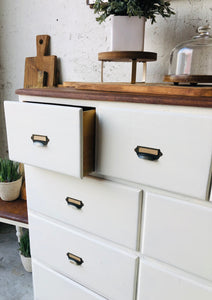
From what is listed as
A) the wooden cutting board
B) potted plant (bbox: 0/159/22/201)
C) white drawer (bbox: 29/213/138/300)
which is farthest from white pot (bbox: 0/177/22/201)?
the wooden cutting board

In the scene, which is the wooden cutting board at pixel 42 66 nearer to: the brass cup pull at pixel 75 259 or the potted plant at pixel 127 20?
the potted plant at pixel 127 20

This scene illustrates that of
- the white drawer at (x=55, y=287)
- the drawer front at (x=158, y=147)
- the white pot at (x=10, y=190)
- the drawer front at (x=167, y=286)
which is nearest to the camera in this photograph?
the drawer front at (x=158, y=147)

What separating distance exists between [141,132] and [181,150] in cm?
11

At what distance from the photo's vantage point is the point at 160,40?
1.06m

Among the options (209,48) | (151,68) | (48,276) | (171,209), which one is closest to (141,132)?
(171,209)

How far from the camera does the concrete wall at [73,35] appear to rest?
1001 mm

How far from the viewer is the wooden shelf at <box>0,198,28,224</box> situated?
4.29 ft

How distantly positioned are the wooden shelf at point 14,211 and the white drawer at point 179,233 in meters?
0.79

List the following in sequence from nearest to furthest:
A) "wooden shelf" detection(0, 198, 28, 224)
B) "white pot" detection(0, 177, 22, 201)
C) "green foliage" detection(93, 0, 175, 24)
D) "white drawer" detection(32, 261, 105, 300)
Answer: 1. "green foliage" detection(93, 0, 175, 24)
2. "white drawer" detection(32, 261, 105, 300)
3. "wooden shelf" detection(0, 198, 28, 224)
4. "white pot" detection(0, 177, 22, 201)

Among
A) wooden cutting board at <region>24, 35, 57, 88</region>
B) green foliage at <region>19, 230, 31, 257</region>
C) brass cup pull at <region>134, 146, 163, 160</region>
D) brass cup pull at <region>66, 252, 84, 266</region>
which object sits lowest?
green foliage at <region>19, 230, 31, 257</region>

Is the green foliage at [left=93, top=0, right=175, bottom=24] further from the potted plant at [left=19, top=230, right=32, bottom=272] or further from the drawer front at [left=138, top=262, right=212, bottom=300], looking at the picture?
the potted plant at [left=19, top=230, right=32, bottom=272]

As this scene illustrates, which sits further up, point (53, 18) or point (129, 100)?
point (53, 18)

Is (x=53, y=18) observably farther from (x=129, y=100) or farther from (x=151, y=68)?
(x=129, y=100)

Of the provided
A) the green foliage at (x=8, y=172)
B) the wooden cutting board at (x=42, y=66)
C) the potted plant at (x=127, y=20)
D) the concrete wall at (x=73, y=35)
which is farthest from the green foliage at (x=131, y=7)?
the green foliage at (x=8, y=172)
